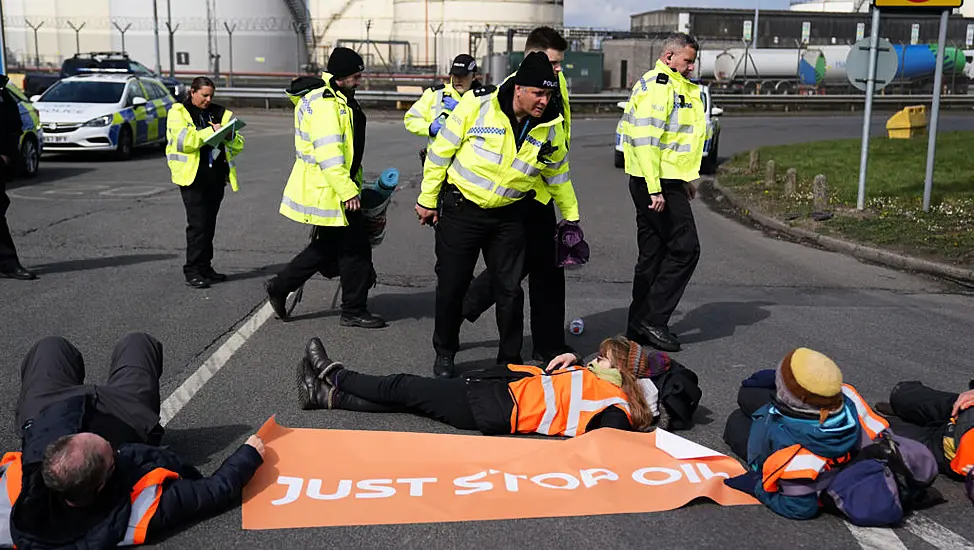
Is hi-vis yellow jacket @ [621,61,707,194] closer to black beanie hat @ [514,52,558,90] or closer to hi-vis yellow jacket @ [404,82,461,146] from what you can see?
black beanie hat @ [514,52,558,90]

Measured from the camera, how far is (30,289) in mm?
8695

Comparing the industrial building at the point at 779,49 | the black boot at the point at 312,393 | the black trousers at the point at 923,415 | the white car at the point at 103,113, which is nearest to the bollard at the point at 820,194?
the black trousers at the point at 923,415

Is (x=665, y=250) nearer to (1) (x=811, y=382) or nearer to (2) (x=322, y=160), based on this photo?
(2) (x=322, y=160)

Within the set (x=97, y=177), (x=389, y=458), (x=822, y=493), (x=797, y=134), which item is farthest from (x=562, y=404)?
(x=797, y=134)

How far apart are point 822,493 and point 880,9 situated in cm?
1020

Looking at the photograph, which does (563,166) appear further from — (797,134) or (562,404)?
(797,134)

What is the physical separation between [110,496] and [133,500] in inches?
4.1

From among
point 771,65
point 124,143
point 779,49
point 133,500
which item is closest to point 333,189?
point 133,500

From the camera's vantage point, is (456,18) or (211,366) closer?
(211,366)

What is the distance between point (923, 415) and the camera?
5285 millimetres

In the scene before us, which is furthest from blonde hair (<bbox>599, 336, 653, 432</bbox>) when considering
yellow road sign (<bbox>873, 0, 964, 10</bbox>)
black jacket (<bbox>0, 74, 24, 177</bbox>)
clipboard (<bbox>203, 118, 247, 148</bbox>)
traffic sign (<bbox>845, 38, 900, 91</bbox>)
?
traffic sign (<bbox>845, 38, 900, 91</bbox>)

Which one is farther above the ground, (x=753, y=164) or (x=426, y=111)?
(x=426, y=111)

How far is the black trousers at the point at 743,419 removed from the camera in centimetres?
514

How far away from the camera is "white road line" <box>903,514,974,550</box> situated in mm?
4188
